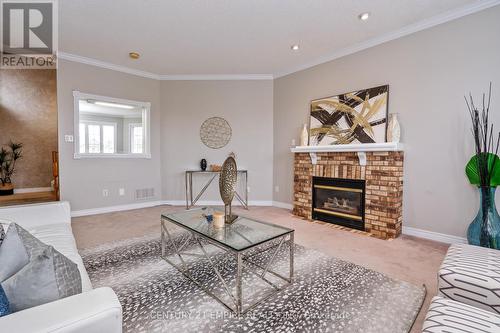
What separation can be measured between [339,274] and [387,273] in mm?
442

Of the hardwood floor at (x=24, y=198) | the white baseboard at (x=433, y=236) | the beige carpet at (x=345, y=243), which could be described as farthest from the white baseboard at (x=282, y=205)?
the hardwood floor at (x=24, y=198)

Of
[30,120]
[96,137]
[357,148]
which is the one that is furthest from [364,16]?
[30,120]

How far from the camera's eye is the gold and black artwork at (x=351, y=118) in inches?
130

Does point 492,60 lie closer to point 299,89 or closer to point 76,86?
point 299,89

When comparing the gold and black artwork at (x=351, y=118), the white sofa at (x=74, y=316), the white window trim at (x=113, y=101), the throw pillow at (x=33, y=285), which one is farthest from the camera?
the white window trim at (x=113, y=101)

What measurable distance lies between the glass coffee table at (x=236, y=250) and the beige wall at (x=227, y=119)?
235cm

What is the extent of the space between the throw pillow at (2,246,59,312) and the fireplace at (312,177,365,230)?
3386mm

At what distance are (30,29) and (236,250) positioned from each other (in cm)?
400

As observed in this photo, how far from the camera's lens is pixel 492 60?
2.53m

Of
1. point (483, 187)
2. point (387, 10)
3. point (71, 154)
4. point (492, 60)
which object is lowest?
point (483, 187)

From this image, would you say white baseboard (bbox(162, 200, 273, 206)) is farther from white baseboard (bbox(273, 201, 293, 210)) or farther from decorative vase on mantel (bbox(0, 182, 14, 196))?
decorative vase on mantel (bbox(0, 182, 14, 196))

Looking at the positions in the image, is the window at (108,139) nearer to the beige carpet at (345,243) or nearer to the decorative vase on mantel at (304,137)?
the beige carpet at (345,243)

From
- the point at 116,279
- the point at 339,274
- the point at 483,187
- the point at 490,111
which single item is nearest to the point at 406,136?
the point at 490,111

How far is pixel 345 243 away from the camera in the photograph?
2879 millimetres
